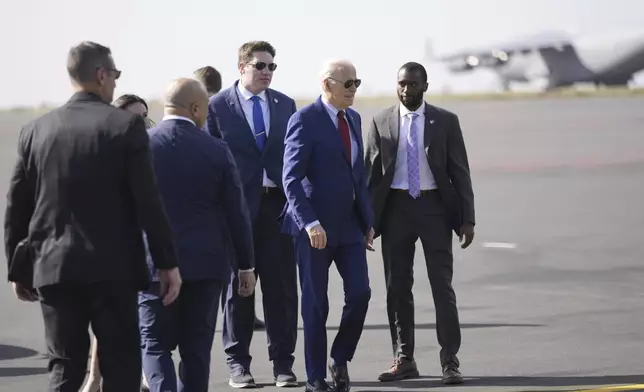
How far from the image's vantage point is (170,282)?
22.2ft

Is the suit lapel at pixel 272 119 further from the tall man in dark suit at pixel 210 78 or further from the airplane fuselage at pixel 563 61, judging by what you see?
the airplane fuselage at pixel 563 61

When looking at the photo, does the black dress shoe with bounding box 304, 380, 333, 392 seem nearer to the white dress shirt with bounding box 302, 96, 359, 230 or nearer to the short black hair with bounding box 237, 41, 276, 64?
the white dress shirt with bounding box 302, 96, 359, 230

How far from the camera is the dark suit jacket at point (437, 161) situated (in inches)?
379

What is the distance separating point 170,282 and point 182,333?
79 centimetres

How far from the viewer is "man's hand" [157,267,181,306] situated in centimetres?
675

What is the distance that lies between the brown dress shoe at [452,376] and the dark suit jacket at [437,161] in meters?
0.89

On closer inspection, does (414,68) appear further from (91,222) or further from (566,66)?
(566,66)

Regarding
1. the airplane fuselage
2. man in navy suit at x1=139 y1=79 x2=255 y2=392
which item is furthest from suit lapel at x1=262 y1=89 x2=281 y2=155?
the airplane fuselage

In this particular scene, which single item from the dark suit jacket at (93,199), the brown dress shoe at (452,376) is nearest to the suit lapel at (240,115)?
the brown dress shoe at (452,376)

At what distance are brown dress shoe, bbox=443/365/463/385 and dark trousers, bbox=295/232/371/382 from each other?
65 centimetres

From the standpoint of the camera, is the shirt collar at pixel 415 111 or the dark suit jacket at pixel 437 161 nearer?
the dark suit jacket at pixel 437 161

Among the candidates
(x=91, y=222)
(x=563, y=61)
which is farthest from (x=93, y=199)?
(x=563, y=61)

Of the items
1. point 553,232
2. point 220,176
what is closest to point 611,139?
point 553,232

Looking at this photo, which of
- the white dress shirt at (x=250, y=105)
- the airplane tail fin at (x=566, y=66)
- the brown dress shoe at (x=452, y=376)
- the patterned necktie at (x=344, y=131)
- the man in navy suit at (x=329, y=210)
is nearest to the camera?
the man in navy suit at (x=329, y=210)
